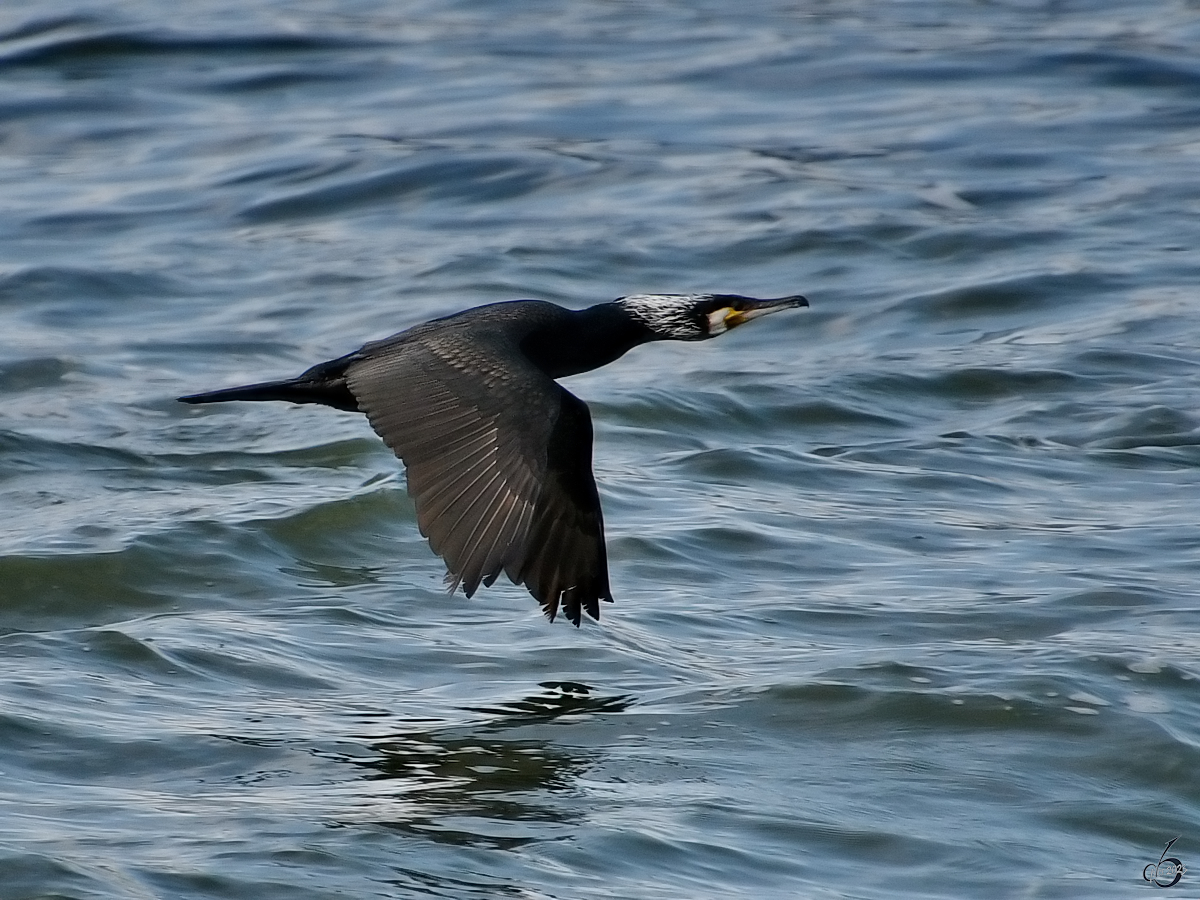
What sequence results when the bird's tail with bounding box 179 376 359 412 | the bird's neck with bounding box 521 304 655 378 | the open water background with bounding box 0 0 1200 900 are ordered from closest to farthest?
the open water background with bounding box 0 0 1200 900 < the bird's tail with bounding box 179 376 359 412 < the bird's neck with bounding box 521 304 655 378

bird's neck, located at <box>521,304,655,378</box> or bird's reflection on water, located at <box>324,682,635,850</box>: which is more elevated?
bird's neck, located at <box>521,304,655,378</box>

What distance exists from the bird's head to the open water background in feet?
2.96

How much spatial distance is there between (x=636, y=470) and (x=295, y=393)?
251 centimetres

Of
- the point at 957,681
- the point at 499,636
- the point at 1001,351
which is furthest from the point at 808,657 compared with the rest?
the point at 1001,351

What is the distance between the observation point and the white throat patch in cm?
721

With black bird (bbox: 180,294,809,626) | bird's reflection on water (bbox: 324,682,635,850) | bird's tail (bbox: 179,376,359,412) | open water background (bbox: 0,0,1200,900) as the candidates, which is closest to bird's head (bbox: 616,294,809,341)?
black bird (bbox: 180,294,809,626)

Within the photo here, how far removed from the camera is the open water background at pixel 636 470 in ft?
17.7

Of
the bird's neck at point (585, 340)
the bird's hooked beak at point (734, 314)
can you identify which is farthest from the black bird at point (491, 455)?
the bird's hooked beak at point (734, 314)

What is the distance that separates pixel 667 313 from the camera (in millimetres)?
7238

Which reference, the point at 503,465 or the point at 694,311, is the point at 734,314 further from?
the point at 503,465

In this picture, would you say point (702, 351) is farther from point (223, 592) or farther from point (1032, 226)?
point (223, 592)

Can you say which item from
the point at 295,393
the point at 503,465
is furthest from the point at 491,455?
the point at 295,393

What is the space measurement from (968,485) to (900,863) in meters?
3.75

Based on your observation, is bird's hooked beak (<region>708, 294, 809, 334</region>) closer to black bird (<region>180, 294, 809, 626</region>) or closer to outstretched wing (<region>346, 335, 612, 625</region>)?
black bird (<region>180, 294, 809, 626</region>)
